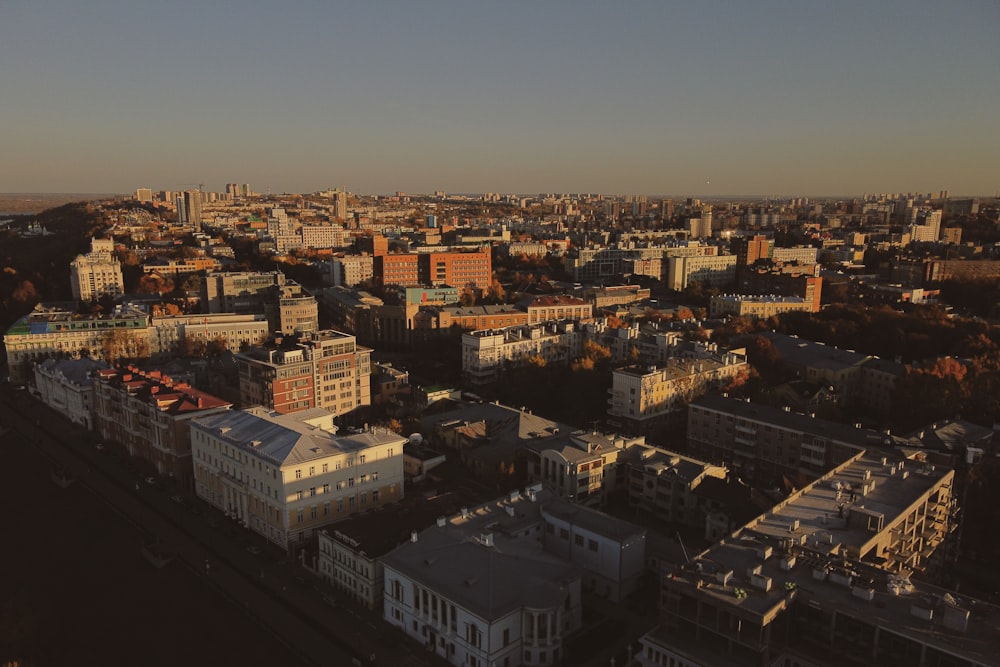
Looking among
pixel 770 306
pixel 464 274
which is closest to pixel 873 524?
pixel 770 306

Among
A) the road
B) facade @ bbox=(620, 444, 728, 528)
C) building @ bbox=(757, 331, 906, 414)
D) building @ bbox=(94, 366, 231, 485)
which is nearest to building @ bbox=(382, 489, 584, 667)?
the road

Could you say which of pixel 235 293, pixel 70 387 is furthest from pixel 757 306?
pixel 70 387

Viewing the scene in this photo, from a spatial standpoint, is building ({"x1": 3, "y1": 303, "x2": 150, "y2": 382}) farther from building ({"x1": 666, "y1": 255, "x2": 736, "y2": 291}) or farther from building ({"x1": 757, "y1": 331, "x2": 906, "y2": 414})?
building ({"x1": 666, "y1": 255, "x2": 736, "y2": 291})

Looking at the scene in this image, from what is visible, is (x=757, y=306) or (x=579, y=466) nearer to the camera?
(x=579, y=466)

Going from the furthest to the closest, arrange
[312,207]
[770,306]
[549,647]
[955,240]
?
[312,207] < [955,240] < [770,306] < [549,647]

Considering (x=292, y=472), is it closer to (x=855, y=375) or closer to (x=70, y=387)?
(x=70, y=387)

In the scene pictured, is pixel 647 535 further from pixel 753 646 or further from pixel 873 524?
pixel 753 646
